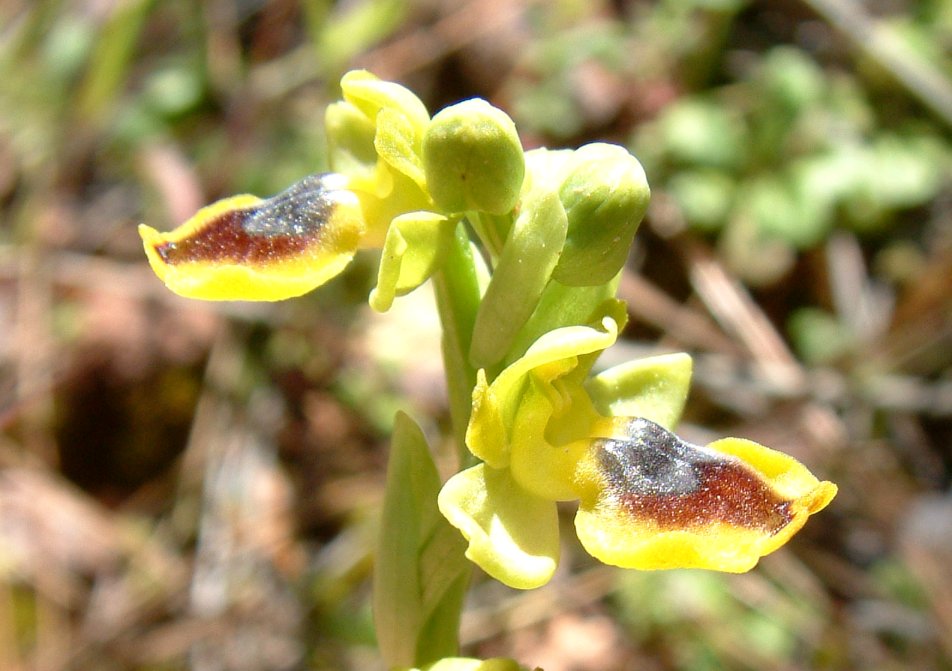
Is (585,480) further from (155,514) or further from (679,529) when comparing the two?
(155,514)

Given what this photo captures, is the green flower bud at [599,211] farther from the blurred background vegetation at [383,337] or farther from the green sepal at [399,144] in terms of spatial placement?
the blurred background vegetation at [383,337]

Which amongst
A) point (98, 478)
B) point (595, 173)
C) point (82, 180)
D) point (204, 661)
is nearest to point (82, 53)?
point (82, 180)

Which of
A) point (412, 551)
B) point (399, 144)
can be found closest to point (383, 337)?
point (412, 551)

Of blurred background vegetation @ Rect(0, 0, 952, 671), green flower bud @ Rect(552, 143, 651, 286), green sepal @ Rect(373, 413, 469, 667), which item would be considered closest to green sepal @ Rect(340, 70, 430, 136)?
green flower bud @ Rect(552, 143, 651, 286)

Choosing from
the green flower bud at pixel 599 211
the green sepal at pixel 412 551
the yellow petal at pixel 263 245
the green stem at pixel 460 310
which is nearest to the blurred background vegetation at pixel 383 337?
the green sepal at pixel 412 551

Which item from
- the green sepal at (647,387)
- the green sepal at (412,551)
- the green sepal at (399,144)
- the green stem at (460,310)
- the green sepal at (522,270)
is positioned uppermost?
the green sepal at (399,144)

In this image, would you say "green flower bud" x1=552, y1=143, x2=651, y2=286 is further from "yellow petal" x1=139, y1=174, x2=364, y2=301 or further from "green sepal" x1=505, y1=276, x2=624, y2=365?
"yellow petal" x1=139, y1=174, x2=364, y2=301

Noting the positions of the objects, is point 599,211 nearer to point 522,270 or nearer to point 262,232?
point 522,270
